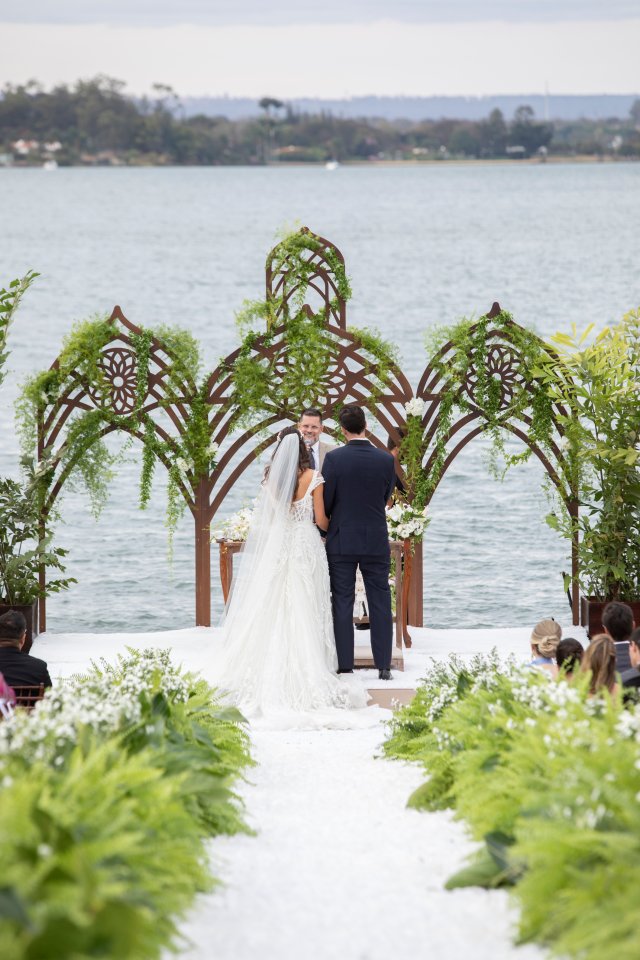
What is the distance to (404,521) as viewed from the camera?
9.71m

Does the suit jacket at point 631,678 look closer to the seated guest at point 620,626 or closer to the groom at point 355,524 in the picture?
the seated guest at point 620,626

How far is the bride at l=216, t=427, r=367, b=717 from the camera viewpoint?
833cm

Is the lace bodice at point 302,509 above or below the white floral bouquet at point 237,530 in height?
above

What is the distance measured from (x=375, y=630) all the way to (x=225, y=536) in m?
1.24

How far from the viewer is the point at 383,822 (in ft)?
20.0

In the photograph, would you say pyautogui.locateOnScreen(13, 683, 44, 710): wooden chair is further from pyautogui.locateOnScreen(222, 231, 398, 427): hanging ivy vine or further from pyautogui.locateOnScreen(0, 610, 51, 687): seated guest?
pyautogui.locateOnScreen(222, 231, 398, 427): hanging ivy vine

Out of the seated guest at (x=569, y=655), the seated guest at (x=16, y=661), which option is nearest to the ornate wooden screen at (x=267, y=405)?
the seated guest at (x=16, y=661)

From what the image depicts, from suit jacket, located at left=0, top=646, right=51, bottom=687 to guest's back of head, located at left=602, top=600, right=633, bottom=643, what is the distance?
2639 mm

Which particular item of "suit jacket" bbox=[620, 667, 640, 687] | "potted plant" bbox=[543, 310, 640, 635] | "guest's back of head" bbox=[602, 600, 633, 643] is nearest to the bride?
"guest's back of head" bbox=[602, 600, 633, 643]

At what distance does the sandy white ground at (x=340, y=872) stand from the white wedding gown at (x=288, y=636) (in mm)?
460

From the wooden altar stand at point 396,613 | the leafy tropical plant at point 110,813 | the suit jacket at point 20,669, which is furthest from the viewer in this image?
the wooden altar stand at point 396,613

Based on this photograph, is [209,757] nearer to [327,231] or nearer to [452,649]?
[452,649]

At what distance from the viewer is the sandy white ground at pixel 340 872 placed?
471cm

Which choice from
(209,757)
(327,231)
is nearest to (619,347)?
(209,757)
